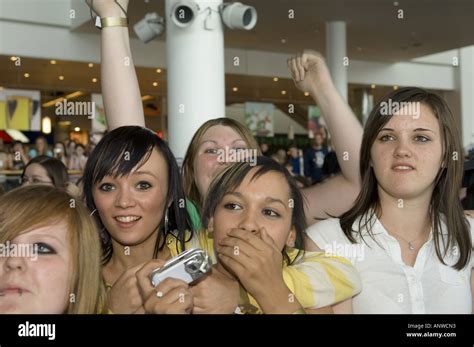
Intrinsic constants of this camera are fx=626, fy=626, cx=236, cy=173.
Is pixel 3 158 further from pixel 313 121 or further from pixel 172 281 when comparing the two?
pixel 172 281

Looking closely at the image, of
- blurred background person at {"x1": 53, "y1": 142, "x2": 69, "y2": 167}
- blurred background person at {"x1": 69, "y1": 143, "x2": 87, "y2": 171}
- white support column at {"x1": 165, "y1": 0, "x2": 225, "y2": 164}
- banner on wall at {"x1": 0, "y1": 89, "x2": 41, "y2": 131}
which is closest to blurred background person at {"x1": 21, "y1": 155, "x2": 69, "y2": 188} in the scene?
white support column at {"x1": 165, "y1": 0, "x2": 225, "y2": 164}

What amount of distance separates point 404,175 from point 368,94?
1009 cm

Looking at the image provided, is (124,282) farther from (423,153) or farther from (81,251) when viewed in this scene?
(423,153)

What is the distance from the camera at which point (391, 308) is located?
1.13 metres

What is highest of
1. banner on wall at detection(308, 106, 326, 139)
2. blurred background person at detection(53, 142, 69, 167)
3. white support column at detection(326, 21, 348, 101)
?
white support column at detection(326, 21, 348, 101)

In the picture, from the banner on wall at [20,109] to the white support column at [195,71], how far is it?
4.70 m

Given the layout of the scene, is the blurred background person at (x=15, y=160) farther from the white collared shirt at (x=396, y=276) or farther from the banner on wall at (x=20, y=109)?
the white collared shirt at (x=396, y=276)

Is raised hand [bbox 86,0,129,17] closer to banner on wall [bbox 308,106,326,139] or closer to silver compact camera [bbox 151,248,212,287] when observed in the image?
silver compact camera [bbox 151,248,212,287]

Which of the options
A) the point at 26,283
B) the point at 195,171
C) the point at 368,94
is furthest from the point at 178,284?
the point at 368,94

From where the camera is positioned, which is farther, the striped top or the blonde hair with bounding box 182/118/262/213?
the blonde hair with bounding box 182/118/262/213

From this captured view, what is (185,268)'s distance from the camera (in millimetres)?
861

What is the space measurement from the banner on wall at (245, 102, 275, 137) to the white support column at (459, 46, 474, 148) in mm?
3247

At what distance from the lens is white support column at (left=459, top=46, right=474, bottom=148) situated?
10.7 metres

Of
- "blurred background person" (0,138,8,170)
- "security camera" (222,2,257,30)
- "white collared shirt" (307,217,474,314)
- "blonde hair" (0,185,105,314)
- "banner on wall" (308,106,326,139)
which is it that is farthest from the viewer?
"banner on wall" (308,106,326,139)
